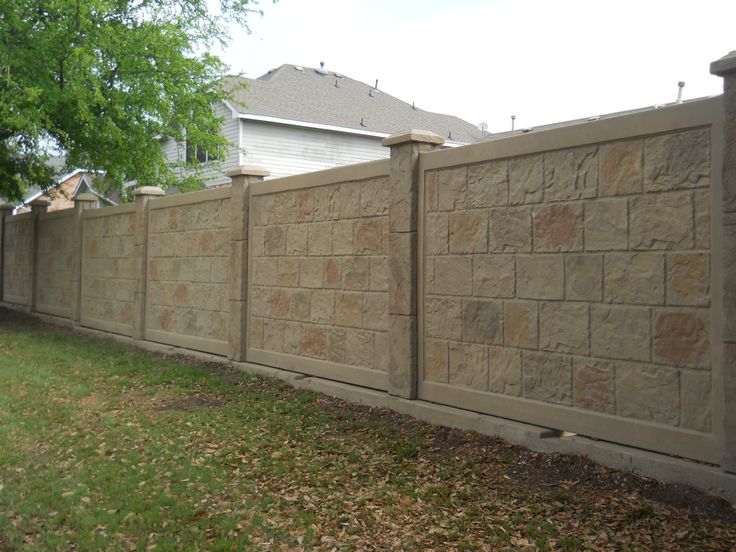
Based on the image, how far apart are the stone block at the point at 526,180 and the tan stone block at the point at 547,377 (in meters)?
1.22

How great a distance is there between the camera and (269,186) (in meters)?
9.23

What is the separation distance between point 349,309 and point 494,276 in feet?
6.82

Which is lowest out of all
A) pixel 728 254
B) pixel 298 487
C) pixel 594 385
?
pixel 298 487

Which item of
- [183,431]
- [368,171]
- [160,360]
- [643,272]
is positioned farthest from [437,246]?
[160,360]

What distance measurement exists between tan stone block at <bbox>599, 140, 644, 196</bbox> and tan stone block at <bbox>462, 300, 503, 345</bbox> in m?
1.36

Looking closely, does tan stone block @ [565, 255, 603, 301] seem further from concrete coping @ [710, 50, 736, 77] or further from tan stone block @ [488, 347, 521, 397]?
concrete coping @ [710, 50, 736, 77]

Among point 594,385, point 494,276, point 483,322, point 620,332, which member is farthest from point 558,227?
point 594,385

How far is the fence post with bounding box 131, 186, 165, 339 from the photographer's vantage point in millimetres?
12203

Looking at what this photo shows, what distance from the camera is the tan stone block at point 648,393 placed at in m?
4.95

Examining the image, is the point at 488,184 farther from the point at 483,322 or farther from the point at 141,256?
the point at 141,256

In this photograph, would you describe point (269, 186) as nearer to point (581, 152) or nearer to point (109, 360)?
point (109, 360)

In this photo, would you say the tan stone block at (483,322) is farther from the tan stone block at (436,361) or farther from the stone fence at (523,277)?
the tan stone block at (436,361)

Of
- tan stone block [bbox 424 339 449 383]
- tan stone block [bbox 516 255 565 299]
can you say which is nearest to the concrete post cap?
tan stone block [bbox 424 339 449 383]

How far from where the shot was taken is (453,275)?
21.7 ft
